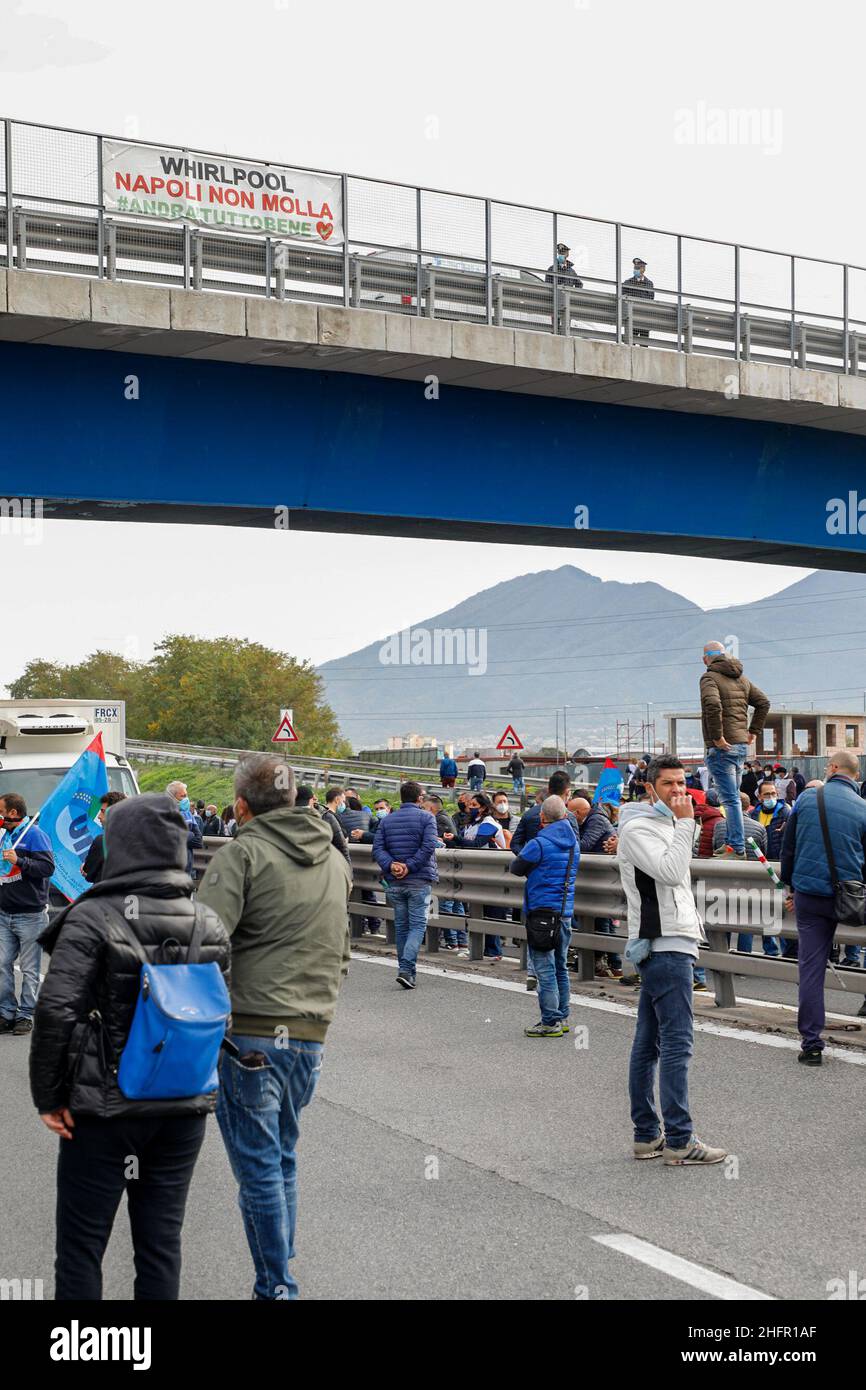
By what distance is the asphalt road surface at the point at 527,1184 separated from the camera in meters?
5.67

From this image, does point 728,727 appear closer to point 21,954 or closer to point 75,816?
point 21,954

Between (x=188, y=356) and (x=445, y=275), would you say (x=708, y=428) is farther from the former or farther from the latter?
(x=188, y=356)

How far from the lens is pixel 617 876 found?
12.4 meters

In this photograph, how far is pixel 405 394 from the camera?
1802cm

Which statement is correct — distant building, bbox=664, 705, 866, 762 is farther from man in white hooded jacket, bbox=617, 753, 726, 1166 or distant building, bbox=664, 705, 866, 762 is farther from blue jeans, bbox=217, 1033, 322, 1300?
blue jeans, bbox=217, 1033, 322, 1300

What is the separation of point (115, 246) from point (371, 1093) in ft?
32.1

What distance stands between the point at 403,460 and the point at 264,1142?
13633 millimetres

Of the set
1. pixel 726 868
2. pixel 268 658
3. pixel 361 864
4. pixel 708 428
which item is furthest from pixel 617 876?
pixel 268 658

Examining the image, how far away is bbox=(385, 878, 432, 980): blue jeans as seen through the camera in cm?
1317

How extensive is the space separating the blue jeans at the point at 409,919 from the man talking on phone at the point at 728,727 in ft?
8.44

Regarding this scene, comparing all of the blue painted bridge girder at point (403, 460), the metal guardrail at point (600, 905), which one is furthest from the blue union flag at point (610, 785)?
the blue painted bridge girder at point (403, 460)

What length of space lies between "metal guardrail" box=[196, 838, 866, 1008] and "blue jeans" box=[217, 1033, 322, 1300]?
563 centimetres

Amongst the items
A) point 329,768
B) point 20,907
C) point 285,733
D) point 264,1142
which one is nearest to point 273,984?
point 264,1142

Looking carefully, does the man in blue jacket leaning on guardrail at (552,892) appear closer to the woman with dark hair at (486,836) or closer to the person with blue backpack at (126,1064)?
the woman with dark hair at (486,836)
